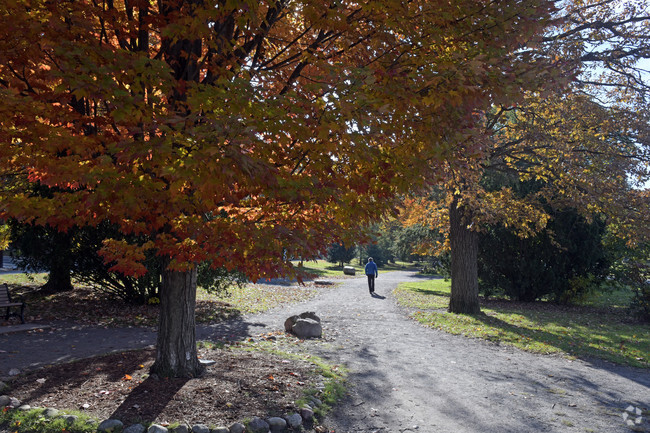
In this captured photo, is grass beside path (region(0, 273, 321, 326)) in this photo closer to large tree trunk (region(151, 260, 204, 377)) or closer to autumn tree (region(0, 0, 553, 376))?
large tree trunk (region(151, 260, 204, 377))

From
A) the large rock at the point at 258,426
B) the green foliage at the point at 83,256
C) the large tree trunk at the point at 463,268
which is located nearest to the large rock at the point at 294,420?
the large rock at the point at 258,426

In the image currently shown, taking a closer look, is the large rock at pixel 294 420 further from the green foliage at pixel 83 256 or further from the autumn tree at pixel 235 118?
the green foliage at pixel 83 256

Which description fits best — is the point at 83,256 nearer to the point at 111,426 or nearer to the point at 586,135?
the point at 111,426

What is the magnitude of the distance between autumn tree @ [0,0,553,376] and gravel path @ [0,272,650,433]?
2.43 meters

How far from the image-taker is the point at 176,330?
19.0 ft

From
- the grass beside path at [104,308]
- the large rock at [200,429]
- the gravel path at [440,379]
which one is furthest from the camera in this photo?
the grass beside path at [104,308]

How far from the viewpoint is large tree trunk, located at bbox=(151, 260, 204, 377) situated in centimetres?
572

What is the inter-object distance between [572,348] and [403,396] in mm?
5401

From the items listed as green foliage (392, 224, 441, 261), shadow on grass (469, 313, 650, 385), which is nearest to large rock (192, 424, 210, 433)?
shadow on grass (469, 313, 650, 385)

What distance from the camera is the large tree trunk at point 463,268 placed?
13273mm

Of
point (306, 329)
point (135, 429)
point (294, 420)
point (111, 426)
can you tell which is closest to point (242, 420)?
point (294, 420)

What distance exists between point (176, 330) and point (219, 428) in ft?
5.89

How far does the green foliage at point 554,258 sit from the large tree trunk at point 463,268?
211 inches

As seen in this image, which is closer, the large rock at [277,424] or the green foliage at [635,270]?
the large rock at [277,424]
